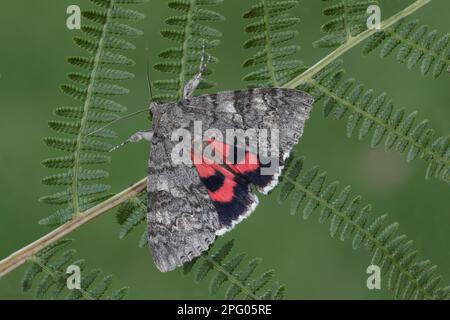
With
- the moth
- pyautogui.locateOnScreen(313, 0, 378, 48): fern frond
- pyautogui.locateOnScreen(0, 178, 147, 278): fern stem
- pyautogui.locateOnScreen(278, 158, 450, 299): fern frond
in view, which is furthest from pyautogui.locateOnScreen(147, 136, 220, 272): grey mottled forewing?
pyautogui.locateOnScreen(313, 0, 378, 48): fern frond

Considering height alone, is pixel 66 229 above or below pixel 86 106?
below

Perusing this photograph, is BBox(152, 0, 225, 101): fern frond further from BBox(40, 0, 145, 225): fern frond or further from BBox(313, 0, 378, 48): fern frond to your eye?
BBox(313, 0, 378, 48): fern frond

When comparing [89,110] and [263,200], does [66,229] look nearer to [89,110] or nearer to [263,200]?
[89,110]

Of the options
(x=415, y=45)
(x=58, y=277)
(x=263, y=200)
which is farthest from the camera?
(x=263, y=200)

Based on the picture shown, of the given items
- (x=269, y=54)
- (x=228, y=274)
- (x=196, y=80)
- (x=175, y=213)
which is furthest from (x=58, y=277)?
(x=269, y=54)

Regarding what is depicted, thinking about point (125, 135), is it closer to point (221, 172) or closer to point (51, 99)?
point (51, 99)

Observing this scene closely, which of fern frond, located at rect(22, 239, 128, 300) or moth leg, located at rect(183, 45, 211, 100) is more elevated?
moth leg, located at rect(183, 45, 211, 100)

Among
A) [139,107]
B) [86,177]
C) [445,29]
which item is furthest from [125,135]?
[445,29]
